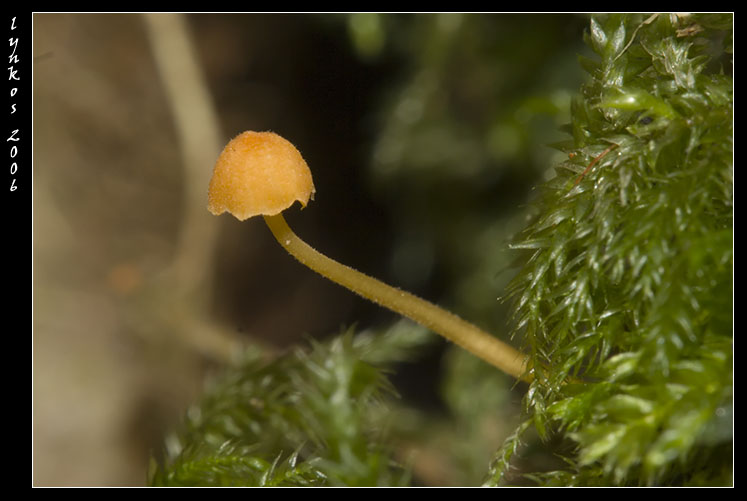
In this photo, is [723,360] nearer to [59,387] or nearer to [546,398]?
[546,398]

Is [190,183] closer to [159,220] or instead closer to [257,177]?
[159,220]

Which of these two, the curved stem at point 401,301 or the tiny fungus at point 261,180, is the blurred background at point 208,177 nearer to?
the curved stem at point 401,301

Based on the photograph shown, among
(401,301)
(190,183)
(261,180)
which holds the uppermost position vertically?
(190,183)

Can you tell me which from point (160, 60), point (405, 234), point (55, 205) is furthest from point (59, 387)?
point (405, 234)

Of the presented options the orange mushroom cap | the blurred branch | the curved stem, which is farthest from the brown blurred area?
the orange mushroom cap

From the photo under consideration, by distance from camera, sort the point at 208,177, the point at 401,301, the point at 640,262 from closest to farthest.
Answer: the point at 640,262 < the point at 401,301 < the point at 208,177

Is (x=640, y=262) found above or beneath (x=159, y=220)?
beneath

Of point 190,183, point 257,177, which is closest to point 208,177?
point 190,183
